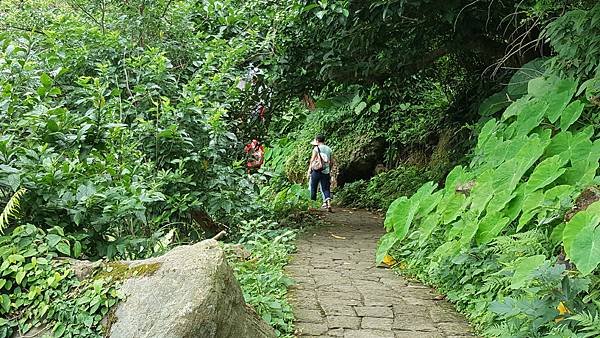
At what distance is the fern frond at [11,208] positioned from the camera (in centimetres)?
338

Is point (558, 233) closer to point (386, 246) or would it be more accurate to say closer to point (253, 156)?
point (386, 246)

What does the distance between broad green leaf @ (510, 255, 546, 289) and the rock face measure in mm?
1487

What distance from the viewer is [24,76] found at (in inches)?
182

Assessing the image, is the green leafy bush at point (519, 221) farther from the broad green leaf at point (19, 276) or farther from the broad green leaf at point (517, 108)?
the broad green leaf at point (19, 276)

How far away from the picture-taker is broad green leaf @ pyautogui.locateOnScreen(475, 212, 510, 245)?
4.16 meters

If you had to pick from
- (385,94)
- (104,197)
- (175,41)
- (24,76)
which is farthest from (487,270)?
(385,94)

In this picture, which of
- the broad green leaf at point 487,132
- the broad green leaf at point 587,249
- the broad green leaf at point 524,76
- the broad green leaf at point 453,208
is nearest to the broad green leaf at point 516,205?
the broad green leaf at point 453,208

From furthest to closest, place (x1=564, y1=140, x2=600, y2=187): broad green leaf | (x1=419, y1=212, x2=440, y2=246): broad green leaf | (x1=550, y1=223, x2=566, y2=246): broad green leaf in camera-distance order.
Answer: (x1=419, y1=212, x2=440, y2=246): broad green leaf
(x1=564, y1=140, x2=600, y2=187): broad green leaf
(x1=550, y1=223, x2=566, y2=246): broad green leaf

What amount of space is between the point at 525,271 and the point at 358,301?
4.98ft

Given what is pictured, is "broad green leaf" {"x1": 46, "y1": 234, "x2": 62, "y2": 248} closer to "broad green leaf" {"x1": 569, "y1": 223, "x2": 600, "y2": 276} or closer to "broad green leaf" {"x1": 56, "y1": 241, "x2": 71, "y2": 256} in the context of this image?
"broad green leaf" {"x1": 56, "y1": 241, "x2": 71, "y2": 256}

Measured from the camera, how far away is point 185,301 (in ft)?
9.67

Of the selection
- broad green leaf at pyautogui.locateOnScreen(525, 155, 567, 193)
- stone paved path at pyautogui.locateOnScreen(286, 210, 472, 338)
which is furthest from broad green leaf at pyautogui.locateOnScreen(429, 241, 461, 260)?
broad green leaf at pyautogui.locateOnScreen(525, 155, 567, 193)

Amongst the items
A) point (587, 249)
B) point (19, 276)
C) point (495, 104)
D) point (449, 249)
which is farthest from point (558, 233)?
point (495, 104)

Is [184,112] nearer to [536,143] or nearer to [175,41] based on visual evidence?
[175,41]
